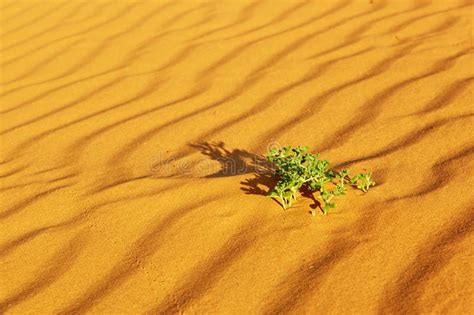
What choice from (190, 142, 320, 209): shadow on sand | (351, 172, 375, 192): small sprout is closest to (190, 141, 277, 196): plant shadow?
(190, 142, 320, 209): shadow on sand

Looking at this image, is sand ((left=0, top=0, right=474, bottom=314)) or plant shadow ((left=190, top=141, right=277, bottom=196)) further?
plant shadow ((left=190, top=141, right=277, bottom=196))

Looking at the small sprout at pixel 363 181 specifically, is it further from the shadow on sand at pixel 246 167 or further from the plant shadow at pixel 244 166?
the plant shadow at pixel 244 166

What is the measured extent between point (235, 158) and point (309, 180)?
47cm

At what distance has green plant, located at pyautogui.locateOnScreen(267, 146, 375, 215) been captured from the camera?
1942 mm

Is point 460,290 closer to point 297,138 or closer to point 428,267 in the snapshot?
point 428,267

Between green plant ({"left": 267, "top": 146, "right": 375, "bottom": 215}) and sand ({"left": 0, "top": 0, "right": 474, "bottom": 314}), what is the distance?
1.8 inches

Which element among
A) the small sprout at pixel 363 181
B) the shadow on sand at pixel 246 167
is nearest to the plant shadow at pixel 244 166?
the shadow on sand at pixel 246 167

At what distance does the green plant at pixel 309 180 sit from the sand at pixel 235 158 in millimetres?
45

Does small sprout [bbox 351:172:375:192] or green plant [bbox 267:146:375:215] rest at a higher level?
green plant [bbox 267:146:375:215]

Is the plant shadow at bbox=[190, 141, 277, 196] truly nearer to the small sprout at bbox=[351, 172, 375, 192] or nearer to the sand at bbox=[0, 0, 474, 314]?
the sand at bbox=[0, 0, 474, 314]

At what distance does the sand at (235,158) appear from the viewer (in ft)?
5.56

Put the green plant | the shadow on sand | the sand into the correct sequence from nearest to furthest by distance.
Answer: the sand < the green plant < the shadow on sand

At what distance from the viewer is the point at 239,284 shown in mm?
1690

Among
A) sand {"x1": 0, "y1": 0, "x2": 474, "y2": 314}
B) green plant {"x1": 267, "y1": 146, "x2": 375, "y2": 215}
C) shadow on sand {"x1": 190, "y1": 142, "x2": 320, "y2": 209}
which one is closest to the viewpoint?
sand {"x1": 0, "y1": 0, "x2": 474, "y2": 314}
